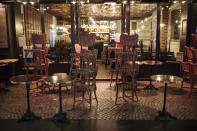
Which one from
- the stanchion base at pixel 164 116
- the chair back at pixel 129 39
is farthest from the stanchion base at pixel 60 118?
the chair back at pixel 129 39

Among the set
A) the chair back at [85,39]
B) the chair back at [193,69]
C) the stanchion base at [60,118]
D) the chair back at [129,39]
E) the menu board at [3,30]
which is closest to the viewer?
the stanchion base at [60,118]

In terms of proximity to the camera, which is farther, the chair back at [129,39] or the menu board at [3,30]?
the menu board at [3,30]

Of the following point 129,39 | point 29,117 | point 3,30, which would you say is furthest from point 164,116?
point 3,30

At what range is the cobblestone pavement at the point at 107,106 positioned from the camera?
3943mm

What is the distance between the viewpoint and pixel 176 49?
8.44 meters

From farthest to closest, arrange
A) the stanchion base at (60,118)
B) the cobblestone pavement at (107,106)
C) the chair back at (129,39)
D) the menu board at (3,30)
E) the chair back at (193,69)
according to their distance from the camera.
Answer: the menu board at (3,30) < the chair back at (193,69) < the chair back at (129,39) < the cobblestone pavement at (107,106) < the stanchion base at (60,118)

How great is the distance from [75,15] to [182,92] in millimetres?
4771

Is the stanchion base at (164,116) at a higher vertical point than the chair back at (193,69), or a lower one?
lower

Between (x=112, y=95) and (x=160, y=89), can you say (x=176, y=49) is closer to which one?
(x=160, y=89)

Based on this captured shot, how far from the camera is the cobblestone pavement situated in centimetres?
→ 394

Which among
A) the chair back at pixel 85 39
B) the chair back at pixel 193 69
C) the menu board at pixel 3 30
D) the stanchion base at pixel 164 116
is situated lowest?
the stanchion base at pixel 164 116

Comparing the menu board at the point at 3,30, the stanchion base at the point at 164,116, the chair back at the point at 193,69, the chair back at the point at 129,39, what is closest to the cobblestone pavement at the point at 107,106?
the stanchion base at the point at 164,116

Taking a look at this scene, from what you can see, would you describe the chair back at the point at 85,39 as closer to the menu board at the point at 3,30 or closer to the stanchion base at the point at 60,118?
the stanchion base at the point at 60,118

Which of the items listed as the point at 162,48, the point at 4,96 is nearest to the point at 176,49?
the point at 162,48
